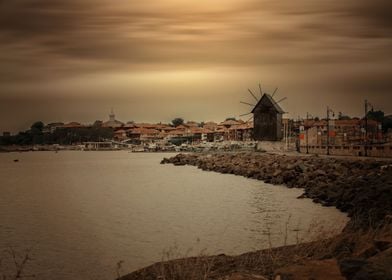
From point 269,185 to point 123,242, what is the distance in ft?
57.9

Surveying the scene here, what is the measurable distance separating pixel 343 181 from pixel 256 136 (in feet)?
146

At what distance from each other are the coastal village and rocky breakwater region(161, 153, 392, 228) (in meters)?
7.93

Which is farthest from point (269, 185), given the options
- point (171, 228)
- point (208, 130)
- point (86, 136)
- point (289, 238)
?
point (86, 136)

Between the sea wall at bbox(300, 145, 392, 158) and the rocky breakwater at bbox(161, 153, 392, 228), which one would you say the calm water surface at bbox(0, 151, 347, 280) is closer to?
the rocky breakwater at bbox(161, 153, 392, 228)

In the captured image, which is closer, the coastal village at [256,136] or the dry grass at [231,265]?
the dry grass at [231,265]

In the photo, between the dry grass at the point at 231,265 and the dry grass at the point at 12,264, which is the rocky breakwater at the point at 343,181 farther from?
the dry grass at the point at 12,264

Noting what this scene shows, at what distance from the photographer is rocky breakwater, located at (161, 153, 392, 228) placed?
15.0 meters

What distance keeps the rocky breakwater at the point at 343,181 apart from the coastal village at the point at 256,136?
7.93 m

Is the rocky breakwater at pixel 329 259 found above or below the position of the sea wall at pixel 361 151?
below

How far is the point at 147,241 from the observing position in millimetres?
13633

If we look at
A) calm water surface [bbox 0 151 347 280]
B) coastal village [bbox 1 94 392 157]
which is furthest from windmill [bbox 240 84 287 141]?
calm water surface [bbox 0 151 347 280]

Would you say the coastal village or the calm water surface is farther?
the coastal village

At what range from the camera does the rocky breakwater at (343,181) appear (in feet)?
49.3

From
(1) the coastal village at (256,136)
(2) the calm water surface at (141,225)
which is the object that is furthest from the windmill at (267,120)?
(2) the calm water surface at (141,225)
